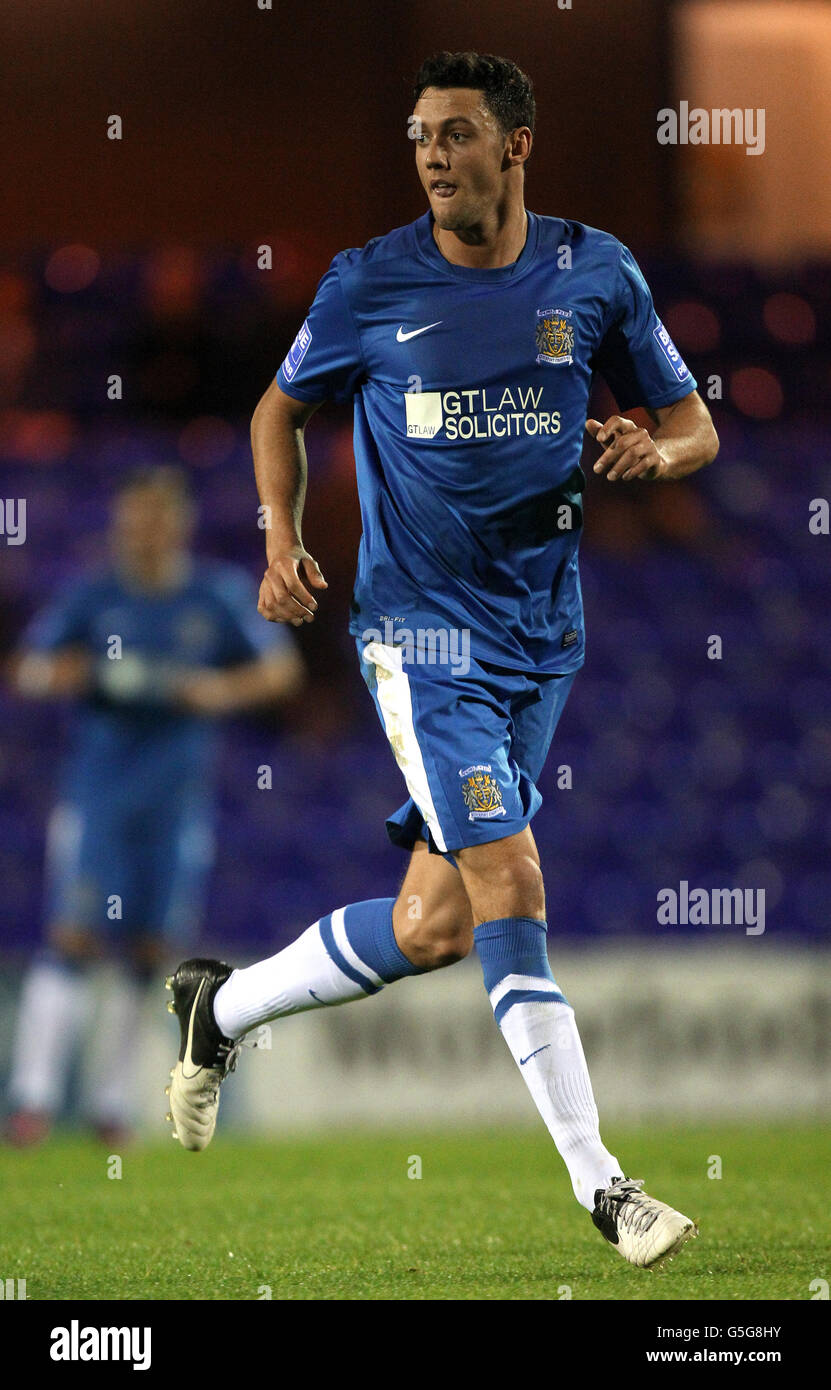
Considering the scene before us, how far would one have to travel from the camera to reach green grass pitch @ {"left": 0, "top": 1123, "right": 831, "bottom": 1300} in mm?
3365

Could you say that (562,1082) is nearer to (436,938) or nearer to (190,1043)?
(436,938)

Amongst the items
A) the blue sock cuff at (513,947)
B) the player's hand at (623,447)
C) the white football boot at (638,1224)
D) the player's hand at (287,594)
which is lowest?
the white football boot at (638,1224)

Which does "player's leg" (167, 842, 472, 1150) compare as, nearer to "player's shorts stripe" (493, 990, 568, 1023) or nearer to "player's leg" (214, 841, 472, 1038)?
"player's leg" (214, 841, 472, 1038)

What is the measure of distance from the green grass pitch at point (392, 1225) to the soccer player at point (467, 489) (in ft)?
1.66

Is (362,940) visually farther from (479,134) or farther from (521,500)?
(479,134)

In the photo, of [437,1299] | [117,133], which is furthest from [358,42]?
[437,1299]

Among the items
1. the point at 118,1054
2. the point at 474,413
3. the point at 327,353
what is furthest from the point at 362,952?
the point at 118,1054

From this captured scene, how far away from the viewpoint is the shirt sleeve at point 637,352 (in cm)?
374

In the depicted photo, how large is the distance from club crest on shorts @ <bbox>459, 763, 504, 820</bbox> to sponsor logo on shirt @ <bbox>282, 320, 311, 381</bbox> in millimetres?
973

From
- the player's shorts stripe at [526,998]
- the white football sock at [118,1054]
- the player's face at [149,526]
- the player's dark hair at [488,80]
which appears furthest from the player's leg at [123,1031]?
the player's dark hair at [488,80]

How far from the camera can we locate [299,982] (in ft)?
12.5

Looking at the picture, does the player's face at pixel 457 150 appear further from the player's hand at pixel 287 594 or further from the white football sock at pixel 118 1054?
the white football sock at pixel 118 1054

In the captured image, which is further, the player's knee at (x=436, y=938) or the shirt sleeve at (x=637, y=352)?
the shirt sleeve at (x=637, y=352)

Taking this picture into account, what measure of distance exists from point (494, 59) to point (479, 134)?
6.8 inches
